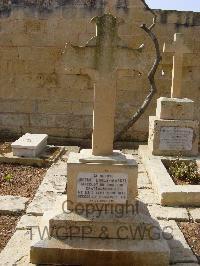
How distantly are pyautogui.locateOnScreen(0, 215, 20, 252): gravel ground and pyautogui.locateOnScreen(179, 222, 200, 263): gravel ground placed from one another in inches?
70.5

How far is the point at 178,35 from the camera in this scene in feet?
21.9

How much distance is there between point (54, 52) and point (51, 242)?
5273 millimetres

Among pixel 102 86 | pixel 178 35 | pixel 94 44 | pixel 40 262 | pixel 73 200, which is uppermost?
pixel 178 35

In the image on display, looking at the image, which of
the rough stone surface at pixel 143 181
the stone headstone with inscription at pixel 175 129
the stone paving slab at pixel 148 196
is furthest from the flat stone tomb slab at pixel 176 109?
the stone paving slab at pixel 148 196

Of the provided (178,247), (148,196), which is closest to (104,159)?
(178,247)

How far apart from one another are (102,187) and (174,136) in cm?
329

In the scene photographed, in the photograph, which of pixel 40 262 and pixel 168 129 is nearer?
pixel 40 262

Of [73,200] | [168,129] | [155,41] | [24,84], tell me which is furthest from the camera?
[24,84]

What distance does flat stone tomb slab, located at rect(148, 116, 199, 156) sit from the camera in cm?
655

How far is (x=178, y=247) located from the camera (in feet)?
12.1

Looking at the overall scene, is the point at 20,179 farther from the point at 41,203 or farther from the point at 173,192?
the point at 173,192

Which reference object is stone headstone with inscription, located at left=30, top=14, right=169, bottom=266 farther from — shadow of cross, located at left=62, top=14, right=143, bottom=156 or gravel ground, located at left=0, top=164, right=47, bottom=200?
gravel ground, located at left=0, top=164, right=47, bottom=200

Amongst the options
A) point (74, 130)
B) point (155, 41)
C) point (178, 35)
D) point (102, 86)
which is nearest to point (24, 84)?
point (74, 130)

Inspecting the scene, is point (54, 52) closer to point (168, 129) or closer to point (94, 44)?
point (168, 129)
